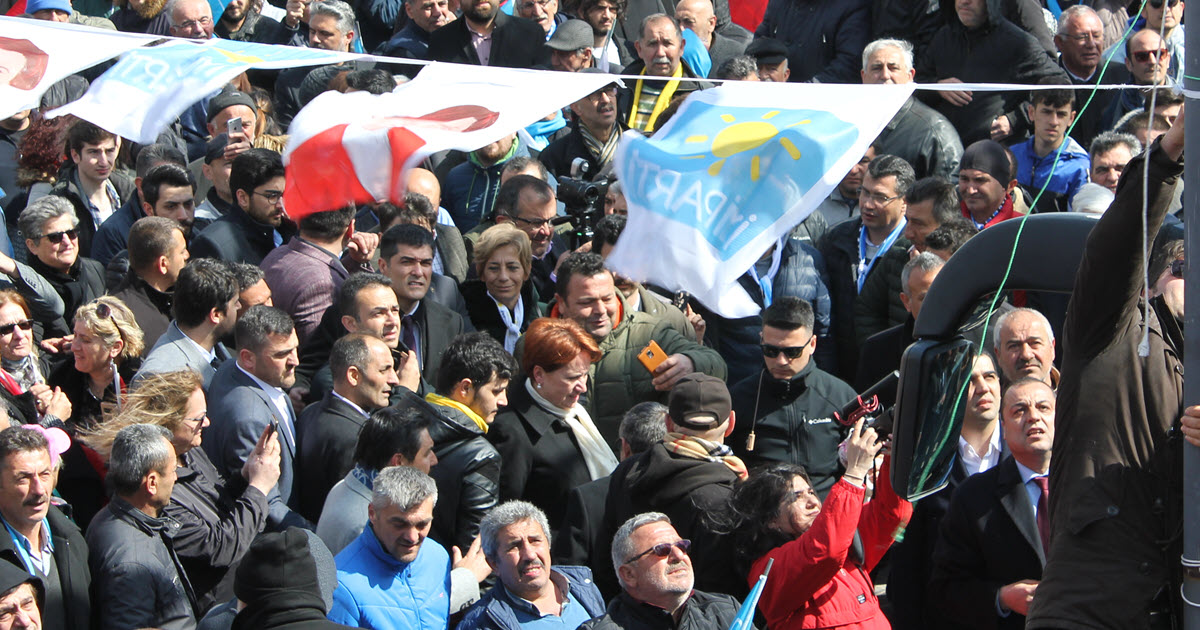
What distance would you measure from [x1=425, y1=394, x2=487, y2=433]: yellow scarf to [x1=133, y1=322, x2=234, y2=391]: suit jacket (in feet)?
3.09

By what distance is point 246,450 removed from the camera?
6.32 m

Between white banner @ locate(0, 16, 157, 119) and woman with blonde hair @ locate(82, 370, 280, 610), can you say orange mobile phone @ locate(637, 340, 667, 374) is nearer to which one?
woman with blonde hair @ locate(82, 370, 280, 610)

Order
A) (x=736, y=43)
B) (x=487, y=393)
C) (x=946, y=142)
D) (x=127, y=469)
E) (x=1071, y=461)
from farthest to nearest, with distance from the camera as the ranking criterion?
(x=736, y=43) → (x=946, y=142) → (x=487, y=393) → (x=127, y=469) → (x=1071, y=461)

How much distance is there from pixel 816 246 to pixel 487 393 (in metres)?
2.91

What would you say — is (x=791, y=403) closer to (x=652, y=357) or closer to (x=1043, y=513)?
(x=652, y=357)

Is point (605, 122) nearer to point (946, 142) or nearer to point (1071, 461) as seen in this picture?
point (946, 142)

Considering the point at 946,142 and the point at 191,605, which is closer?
the point at 191,605

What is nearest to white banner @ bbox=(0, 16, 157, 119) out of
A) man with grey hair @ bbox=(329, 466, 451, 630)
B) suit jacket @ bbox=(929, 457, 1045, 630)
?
man with grey hair @ bbox=(329, 466, 451, 630)

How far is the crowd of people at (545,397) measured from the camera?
16.1 feet

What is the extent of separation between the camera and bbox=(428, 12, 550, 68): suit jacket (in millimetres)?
10984

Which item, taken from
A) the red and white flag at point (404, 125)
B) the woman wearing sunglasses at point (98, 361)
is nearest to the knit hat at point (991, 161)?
the red and white flag at point (404, 125)

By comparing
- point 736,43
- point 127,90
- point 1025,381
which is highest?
point 127,90

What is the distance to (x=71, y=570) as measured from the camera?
5.43 meters

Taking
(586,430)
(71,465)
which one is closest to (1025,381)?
(586,430)
